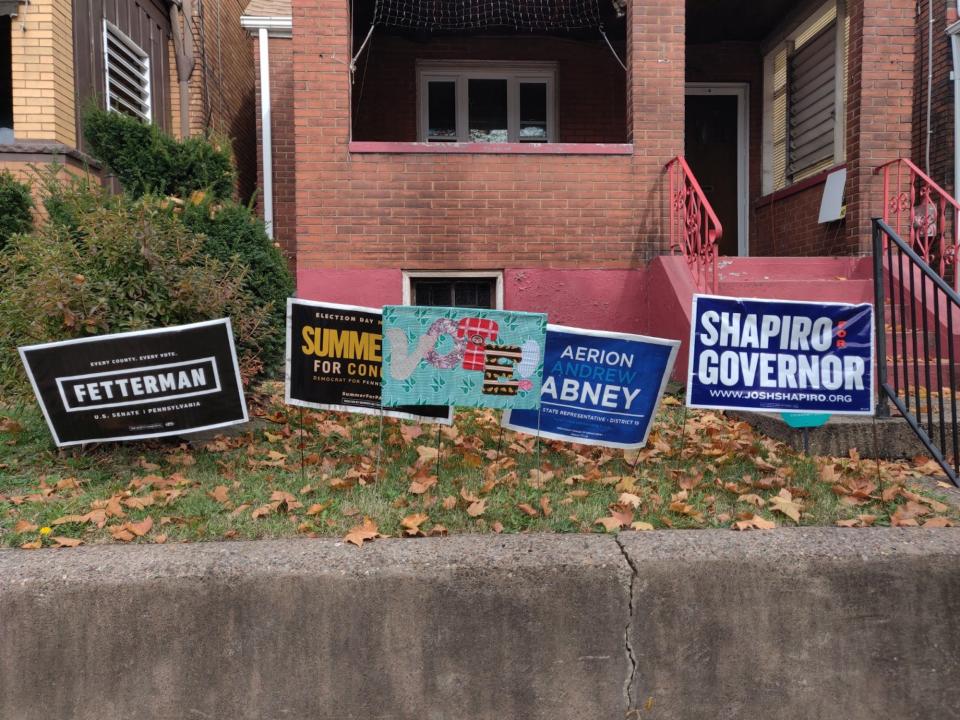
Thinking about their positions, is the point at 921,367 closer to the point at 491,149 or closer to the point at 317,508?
the point at 491,149

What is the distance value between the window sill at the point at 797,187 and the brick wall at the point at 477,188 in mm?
2096

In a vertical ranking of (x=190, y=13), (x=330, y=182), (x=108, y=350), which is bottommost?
(x=108, y=350)

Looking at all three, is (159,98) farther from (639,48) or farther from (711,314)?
(711,314)

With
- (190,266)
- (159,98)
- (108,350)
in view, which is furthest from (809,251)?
(159,98)

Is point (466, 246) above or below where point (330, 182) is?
below

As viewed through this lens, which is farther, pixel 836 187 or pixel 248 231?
pixel 836 187

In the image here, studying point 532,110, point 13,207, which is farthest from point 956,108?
point 13,207

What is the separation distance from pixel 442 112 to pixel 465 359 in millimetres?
7994

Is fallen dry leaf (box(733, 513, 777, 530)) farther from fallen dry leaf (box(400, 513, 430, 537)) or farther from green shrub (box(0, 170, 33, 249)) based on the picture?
green shrub (box(0, 170, 33, 249))

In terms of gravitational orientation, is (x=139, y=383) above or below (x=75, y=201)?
below

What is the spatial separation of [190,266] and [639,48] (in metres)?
5.30

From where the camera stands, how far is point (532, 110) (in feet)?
36.8

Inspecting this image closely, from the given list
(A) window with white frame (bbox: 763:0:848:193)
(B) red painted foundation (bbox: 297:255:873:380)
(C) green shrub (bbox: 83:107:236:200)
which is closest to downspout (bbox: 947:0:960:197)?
(A) window with white frame (bbox: 763:0:848:193)

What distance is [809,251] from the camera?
30.4 feet
